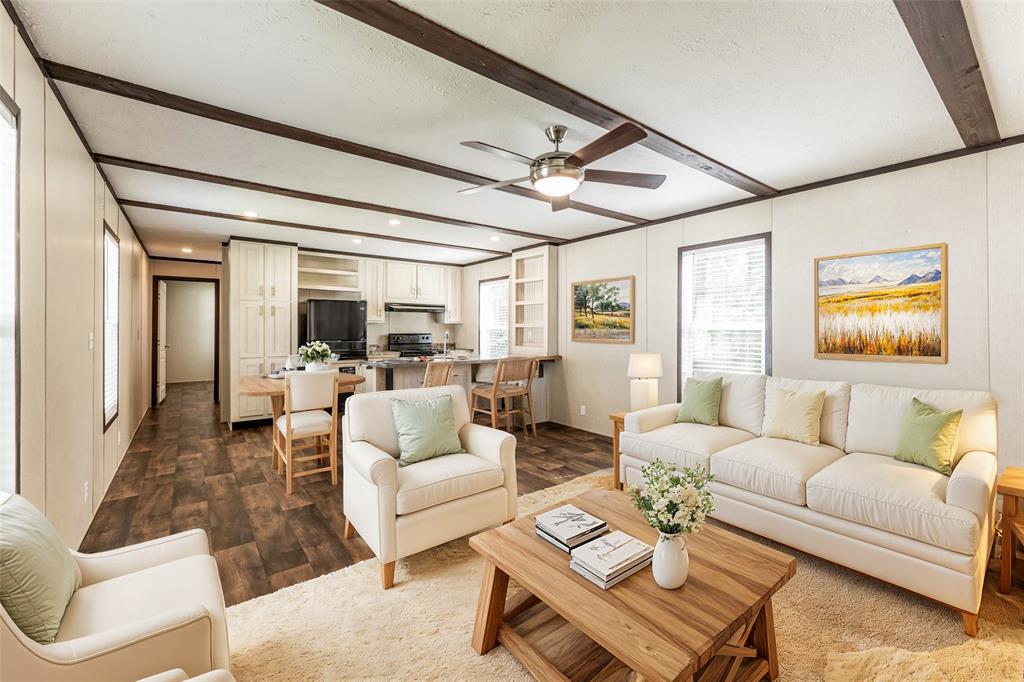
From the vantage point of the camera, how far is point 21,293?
1.70 m

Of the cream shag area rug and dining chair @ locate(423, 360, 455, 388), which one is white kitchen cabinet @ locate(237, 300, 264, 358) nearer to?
dining chair @ locate(423, 360, 455, 388)

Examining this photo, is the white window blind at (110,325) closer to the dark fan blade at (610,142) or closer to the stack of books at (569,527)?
the stack of books at (569,527)

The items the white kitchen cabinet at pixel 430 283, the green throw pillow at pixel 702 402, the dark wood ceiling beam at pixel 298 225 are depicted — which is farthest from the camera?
the white kitchen cabinet at pixel 430 283

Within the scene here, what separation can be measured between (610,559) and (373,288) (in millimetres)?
6142

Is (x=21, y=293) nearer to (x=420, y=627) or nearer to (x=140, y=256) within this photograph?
(x=420, y=627)

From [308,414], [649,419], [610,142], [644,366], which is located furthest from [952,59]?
[308,414]

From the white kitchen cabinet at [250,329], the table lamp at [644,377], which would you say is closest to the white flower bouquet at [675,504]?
the table lamp at [644,377]

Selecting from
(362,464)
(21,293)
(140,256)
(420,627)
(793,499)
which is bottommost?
(420,627)

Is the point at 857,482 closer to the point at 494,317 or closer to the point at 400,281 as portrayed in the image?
the point at 494,317

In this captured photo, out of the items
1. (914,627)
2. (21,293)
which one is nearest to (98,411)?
(21,293)

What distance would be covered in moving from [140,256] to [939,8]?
Answer: 25.6ft

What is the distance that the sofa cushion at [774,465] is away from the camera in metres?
2.47

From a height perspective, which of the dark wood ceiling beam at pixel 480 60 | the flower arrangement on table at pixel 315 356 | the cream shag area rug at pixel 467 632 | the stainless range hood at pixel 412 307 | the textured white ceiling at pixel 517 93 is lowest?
the cream shag area rug at pixel 467 632

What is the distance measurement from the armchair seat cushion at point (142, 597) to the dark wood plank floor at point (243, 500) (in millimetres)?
764
